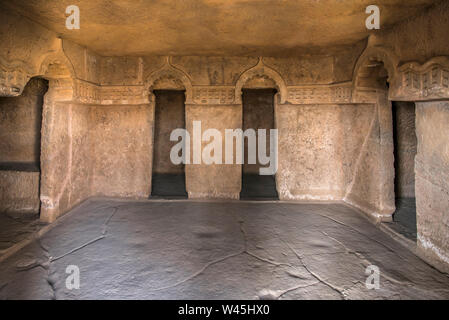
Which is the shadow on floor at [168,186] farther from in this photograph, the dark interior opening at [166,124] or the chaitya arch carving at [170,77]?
the chaitya arch carving at [170,77]

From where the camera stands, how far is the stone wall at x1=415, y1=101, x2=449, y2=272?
286 centimetres

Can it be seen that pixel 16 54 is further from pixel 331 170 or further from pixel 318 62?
pixel 331 170

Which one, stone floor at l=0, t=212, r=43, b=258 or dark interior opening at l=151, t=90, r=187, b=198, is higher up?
dark interior opening at l=151, t=90, r=187, b=198

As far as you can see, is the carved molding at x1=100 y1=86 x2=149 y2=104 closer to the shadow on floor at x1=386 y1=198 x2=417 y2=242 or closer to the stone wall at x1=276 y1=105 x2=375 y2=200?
the stone wall at x1=276 y1=105 x2=375 y2=200

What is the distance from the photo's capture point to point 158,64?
5199mm

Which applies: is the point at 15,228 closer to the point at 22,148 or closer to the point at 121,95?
the point at 22,148

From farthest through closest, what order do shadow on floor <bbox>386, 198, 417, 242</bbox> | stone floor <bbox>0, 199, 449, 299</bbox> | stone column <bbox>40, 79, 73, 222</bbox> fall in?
stone column <bbox>40, 79, 73, 222</bbox> → shadow on floor <bbox>386, 198, 417, 242</bbox> → stone floor <bbox>0, 199, 449, 299</bbox>

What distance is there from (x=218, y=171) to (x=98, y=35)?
122 inches

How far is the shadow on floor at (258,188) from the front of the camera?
221 inches

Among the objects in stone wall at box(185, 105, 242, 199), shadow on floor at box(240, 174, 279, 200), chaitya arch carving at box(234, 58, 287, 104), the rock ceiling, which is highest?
the rock ceiling

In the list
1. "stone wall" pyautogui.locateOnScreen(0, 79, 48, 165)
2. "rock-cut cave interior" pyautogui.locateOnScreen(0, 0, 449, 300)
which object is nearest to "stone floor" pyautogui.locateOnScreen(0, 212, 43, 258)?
"rock-cut cave interior" pyautogui.locateOnScreen(0, 0, 449, 300)

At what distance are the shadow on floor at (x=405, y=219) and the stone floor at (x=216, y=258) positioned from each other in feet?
0.81

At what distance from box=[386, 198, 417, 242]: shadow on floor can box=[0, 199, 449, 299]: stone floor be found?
0.81 feet
